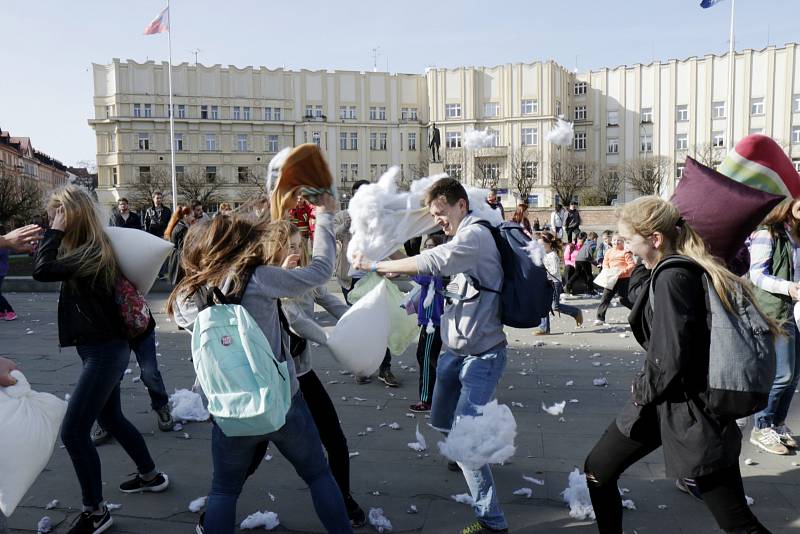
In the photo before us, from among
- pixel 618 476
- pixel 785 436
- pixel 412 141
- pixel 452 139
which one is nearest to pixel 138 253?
pixel 618 476

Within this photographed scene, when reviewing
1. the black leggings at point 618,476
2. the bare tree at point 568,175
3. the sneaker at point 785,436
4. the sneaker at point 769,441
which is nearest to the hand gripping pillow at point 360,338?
the black leggings at point 618,476

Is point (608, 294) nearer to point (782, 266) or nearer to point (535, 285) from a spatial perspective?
point (782, 266)

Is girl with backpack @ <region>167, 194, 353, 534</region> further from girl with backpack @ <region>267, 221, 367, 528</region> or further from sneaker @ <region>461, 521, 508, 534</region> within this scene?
sneaker @ <region>461, 521, 508, 534</region>

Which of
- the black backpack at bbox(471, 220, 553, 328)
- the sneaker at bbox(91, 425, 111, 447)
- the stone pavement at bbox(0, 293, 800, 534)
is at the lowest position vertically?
the stone pavement at bbox(0, 293, 800, 534)

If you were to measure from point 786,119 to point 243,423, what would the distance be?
225ft

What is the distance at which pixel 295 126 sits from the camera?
222 feet

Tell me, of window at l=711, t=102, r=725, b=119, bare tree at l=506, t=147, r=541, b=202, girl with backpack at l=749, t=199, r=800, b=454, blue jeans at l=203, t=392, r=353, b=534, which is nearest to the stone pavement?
girl with backpack at l=749, t=199, r=800, b=454

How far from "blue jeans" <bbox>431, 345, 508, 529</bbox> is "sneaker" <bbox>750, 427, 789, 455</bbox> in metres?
2.38

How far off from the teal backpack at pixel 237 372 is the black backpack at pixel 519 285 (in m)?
1.38

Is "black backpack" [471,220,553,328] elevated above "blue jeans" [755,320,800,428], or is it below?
above

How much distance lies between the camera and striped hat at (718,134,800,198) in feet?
10.8

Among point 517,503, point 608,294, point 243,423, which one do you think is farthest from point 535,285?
point 608,294

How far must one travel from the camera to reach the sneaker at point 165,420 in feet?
16.9

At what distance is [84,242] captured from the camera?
3498 mm
